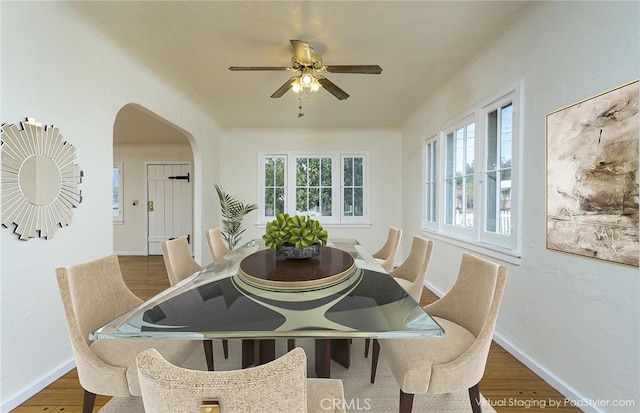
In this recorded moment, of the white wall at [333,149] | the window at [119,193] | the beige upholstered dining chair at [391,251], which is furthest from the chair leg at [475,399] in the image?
the window at [119,193]

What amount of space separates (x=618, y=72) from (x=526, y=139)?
2.13 feet

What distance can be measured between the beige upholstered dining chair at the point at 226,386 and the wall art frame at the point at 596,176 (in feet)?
5.58

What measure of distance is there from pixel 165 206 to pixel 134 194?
69 cm

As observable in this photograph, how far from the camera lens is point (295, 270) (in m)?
1.63

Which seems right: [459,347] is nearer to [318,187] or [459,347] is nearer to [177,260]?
[177,260]

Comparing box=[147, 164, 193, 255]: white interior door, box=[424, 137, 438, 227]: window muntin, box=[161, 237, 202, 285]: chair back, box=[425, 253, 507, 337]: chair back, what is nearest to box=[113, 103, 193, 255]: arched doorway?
box=[147, 164, 193, 255]: white interior door

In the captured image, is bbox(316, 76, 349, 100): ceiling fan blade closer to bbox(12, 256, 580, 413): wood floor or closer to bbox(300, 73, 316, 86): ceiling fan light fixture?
bbox(300, 73, 316, 86): ceiling fan light fixture

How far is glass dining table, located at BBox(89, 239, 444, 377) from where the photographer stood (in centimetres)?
97

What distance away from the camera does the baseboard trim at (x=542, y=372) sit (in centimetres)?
160

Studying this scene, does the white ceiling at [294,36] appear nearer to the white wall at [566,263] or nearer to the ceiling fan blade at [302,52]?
the ceiling fan blade at [302,52]

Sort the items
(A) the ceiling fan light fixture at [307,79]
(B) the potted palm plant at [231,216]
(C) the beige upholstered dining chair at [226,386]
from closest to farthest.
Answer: (C) the beige upholstered dining chair at [226,386] → (A) the ceiling fan light fixture at [307,79] → (B) the potted palm plant at [231,216]

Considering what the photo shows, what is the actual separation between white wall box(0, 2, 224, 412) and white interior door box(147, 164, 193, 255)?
3.51 metres

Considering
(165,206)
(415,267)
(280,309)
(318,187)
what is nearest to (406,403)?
(280,309)

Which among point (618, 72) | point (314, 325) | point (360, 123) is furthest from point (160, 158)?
point (618, 72)
